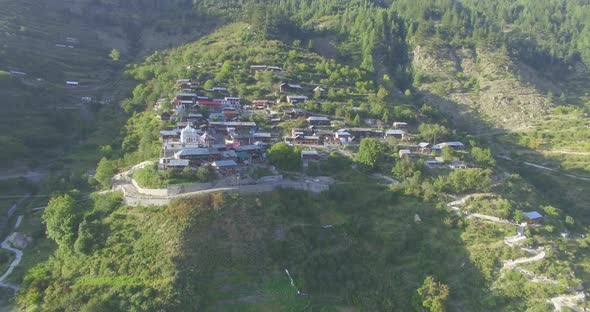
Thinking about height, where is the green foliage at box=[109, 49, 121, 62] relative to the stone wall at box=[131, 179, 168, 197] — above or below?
above

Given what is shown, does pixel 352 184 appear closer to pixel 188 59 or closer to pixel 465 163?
pixel 465 163

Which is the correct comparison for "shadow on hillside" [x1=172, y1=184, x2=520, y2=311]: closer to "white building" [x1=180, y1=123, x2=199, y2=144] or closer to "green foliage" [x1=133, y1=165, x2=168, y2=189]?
"green foliage" [x1=133, y1=165, x2=168, y2=189]

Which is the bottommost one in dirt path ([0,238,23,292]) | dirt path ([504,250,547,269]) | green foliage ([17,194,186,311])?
dirt path ([504,250,547,269])

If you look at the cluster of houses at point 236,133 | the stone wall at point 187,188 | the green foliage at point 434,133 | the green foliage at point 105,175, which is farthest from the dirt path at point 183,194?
the green foliage at point 434,133

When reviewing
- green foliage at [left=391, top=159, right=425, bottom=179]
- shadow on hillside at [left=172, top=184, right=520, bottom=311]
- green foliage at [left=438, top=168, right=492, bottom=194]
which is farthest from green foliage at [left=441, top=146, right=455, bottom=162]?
shadow on hillside at [left=172, top=184, right=520, bottom=311]

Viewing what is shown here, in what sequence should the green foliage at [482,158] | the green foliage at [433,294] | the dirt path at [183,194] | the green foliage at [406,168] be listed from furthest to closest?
the green foliage at [482,158]
the green foliage at [406,168]
the dirt path at [183,194]
the green foliage at [433,294]

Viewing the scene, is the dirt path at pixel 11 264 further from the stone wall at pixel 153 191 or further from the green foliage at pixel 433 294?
the green foliage at pixel 433 294
